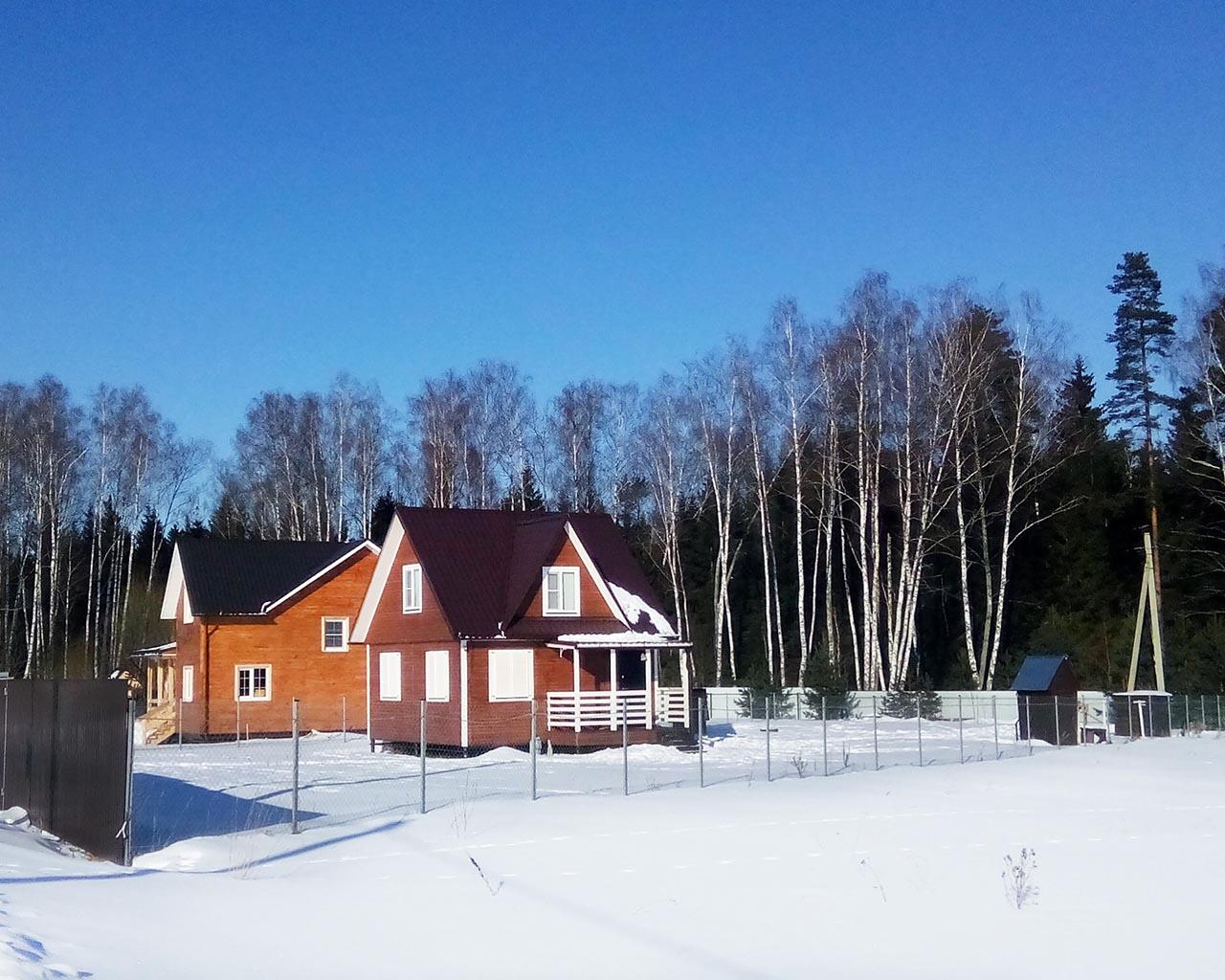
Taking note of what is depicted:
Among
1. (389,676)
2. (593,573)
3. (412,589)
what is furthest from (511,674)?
(389,676)

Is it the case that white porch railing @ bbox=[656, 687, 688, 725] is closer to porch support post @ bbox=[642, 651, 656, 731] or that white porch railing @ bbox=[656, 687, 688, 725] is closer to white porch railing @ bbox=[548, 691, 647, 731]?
porch support post @ bbox=[642, 651, 656, 731]

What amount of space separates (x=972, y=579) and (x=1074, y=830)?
130 ft

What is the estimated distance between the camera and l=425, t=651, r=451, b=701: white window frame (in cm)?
3434

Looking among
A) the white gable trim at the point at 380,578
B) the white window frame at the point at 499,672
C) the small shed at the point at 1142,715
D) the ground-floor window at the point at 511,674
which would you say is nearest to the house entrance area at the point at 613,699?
the white window frame at the point at 499,672

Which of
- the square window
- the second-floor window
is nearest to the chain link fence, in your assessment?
the square window

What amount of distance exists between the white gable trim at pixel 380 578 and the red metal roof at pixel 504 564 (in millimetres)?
1222

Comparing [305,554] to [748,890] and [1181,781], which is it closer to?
[1181,781]

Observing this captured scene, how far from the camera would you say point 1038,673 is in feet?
113

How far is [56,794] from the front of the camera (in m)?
15.8

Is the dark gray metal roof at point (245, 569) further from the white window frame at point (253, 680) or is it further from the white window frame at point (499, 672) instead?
the white window frame at point (499, 672)

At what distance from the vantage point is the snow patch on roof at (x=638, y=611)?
35625mm

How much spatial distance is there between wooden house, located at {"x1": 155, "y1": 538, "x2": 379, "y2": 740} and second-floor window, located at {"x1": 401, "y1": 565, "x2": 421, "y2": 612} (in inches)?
194

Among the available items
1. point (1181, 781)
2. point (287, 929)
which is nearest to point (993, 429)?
point (1181, 781)

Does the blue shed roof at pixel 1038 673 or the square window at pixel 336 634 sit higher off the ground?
the square window at pixel 336 634
